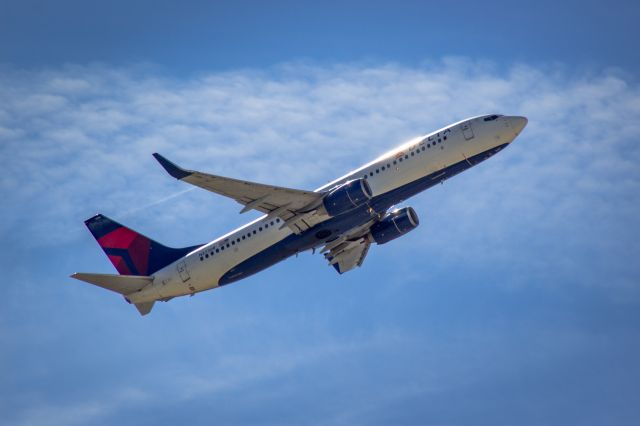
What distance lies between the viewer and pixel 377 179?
212ft

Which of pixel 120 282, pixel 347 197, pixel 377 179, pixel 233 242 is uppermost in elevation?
pixel 377 179

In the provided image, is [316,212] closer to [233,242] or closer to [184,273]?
[233,242]

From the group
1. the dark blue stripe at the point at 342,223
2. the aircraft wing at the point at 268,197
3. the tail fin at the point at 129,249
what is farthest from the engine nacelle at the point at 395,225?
the tail fin at the point at 129,249

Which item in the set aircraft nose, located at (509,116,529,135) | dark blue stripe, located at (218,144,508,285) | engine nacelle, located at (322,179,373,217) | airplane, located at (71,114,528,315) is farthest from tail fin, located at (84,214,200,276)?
aircraft nose, located at (509,116,529,135)

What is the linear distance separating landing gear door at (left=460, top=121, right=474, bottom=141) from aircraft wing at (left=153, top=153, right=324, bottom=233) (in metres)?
10.4

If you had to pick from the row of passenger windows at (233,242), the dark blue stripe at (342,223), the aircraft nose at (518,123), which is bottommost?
the dark blue stripe at (342,223)

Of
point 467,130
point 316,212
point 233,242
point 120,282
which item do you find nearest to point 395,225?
point 316,212

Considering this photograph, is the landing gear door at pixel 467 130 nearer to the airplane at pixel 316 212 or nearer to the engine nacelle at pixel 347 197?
the airplane at pixel 316 212

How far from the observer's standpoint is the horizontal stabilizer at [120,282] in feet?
218

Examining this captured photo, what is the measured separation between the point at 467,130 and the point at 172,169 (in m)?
20.1

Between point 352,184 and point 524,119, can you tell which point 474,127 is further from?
point 352,184

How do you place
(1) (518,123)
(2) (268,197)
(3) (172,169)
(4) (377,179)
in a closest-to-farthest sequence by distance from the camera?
(3) (172,169), (2) (268,197), (4) (377,179), (1) (518,123)

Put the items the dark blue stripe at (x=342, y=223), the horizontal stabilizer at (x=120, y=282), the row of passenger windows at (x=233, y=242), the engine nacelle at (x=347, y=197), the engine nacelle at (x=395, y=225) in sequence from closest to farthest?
the engine nacelle at (x=347, y=197), the dark blue stripe at (x=342, y=223), the horizontal stabilizer at (x=120, y=282), the row of passenger windows at (x=233, y=242), the engine nacelle at (x=395, y=225)

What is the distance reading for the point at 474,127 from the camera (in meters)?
65.0
